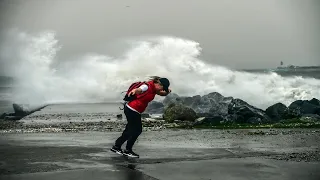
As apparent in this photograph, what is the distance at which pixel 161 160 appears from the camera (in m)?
7.97

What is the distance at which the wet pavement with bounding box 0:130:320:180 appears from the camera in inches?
258

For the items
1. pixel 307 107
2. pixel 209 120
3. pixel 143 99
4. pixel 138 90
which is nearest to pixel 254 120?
pixel 209 120

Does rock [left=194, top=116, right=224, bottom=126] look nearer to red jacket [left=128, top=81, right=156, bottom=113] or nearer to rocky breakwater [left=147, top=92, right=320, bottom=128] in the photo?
rocky breakwater [left=147, top=92, right=320, bottom=128]

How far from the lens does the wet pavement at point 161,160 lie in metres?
6.55

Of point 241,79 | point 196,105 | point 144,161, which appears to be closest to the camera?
point 144,161

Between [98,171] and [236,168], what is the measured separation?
7.23ft

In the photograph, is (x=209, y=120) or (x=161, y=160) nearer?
(x=161, y=160)

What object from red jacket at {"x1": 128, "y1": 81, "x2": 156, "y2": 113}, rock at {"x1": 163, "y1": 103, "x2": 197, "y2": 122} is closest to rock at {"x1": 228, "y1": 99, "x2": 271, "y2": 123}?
rock at {"x1": 163, "y1": 103, "x2": 197, "y2": 122}

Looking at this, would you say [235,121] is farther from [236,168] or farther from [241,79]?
[241,79]

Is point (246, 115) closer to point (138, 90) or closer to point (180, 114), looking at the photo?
point (180, 114)

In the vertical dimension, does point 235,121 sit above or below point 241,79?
below

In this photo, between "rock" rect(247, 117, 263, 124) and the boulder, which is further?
the boulder

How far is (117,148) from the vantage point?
8797 millimetres

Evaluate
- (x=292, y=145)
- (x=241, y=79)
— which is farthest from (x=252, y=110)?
(x=241, y=79)
